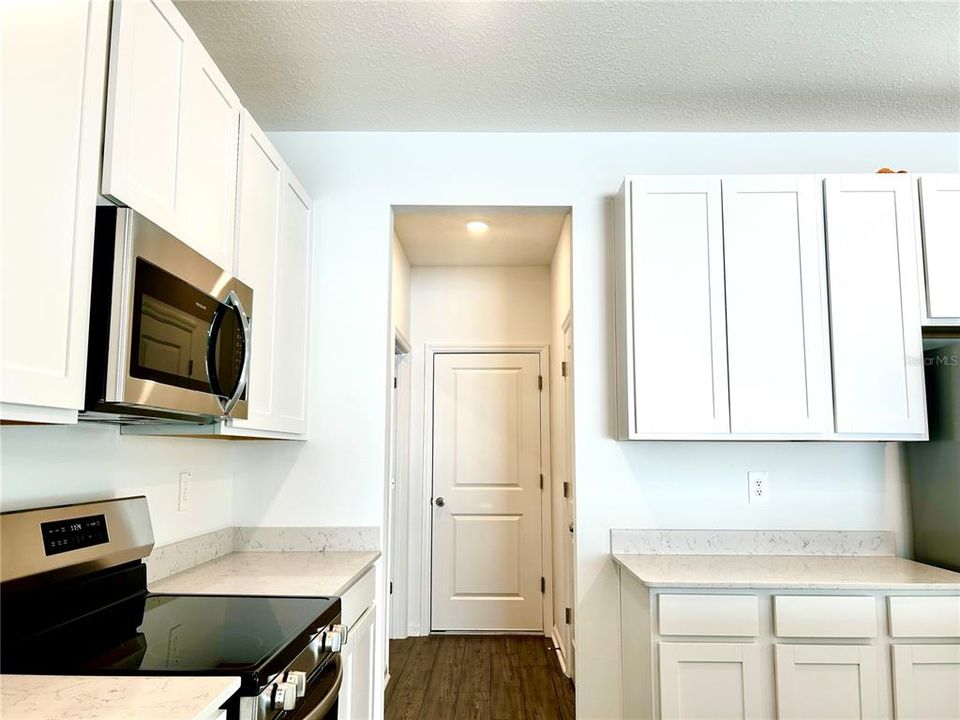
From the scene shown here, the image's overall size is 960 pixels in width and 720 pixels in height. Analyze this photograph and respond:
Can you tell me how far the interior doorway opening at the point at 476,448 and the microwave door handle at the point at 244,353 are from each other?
228 centimetres

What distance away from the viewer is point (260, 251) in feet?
7.20

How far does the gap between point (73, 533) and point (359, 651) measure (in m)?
1.09

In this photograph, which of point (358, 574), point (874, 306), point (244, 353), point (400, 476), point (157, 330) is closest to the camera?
point (157, 330)

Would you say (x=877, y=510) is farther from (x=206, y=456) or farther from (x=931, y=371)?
(x=206, y=456)

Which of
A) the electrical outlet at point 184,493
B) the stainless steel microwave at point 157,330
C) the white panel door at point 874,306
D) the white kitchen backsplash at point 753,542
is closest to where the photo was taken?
the stainless steel microwave at point 157,330

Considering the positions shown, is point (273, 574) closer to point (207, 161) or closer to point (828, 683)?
point (207, 161)

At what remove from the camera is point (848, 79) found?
8.28ft

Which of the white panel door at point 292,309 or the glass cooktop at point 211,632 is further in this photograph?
the white panel door at point 292,309

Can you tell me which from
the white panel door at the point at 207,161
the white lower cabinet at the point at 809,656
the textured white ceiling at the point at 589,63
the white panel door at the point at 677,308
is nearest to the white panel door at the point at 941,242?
the textured white ceiling at the point at 589,63

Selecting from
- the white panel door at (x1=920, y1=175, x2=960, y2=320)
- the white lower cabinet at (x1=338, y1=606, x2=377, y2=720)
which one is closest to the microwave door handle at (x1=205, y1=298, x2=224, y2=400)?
the white lower cabinet at (x1=338, y1=606, x2=377, y2=720)

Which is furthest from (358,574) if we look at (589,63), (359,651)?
(589,63)

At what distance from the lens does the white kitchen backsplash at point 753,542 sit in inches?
108

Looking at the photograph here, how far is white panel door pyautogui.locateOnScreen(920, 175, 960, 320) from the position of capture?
256 cm

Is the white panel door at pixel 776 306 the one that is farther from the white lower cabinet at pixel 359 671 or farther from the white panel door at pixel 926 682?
the white lower cabinet at pixel 359 671
